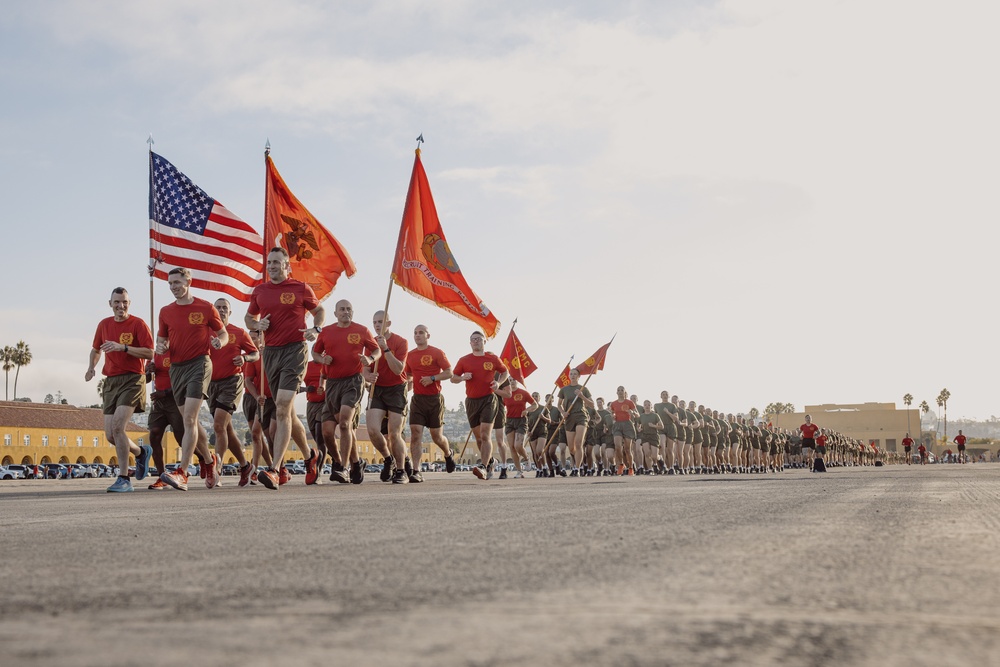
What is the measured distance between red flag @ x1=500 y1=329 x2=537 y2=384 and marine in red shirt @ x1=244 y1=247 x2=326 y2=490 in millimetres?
18452

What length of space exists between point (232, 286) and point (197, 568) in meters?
13.3

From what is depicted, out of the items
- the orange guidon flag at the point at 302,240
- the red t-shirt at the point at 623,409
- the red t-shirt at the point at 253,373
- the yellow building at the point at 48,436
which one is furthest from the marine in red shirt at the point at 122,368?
the yellow building at the point at 48,436

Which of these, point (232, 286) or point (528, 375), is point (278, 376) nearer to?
point (232, 286)

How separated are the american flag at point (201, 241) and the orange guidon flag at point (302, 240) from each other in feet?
1.98

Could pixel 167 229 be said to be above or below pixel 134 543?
above

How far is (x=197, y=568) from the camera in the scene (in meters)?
3.20

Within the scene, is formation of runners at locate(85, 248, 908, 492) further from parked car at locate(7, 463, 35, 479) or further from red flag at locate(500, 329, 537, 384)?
parked car at locate(7, 463, 35, 479)

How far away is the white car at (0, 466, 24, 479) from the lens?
219ft

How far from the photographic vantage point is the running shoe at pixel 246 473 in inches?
484

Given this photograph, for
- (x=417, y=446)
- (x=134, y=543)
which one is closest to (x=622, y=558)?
(x=134, y=543)

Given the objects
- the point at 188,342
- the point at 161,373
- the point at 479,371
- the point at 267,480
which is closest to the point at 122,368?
the point at 188,342

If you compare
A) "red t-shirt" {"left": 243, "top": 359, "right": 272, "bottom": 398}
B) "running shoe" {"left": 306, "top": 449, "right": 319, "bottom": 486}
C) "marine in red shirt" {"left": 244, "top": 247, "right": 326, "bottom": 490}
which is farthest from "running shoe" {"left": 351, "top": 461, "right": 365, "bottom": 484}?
"red t-shirt" {"left": 243, "top": 359, "right": 272, "bottom": 398}

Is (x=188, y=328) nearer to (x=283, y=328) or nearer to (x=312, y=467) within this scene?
(x=283, y=328)

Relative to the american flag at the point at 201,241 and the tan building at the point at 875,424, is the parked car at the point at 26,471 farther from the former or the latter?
the tan building at the point at 875,424
